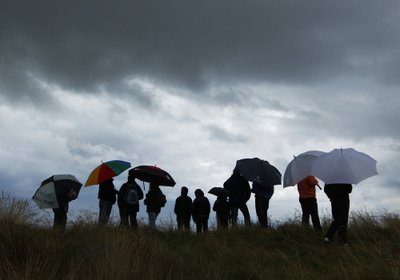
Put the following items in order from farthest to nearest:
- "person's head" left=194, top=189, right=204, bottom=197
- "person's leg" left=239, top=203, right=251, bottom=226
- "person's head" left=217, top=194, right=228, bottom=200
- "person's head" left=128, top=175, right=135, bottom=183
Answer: "person's head" left=217, top=194, right=228, bottom=200 → "person's head" left=194, top=189, right=204, bottom=197 → "person's leg" left=239, top=203, right=251, bottom=226 → "person's head" left=128, top=175, right=135, bottom=183

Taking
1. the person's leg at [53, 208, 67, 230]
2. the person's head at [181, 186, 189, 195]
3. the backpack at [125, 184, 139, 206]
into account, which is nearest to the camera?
the person's leg at [53, 208, 67, 230]

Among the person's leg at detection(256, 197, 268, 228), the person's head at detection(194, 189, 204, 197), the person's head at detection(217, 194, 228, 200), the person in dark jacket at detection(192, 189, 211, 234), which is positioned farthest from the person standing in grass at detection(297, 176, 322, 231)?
the person's head at detection(217, 194, 228, 200)

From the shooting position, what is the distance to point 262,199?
43.9ft

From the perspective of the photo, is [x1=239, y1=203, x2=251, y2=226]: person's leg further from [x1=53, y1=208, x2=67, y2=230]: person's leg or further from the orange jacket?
[x1=53, y1=208, x2=67, y2=230]: person's leg

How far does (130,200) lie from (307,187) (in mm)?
4324

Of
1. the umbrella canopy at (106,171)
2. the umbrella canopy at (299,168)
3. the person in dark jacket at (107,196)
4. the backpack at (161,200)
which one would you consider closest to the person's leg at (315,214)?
the umbrella canopy at (299,168)

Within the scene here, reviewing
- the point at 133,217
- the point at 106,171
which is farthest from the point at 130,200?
the point at 106,171

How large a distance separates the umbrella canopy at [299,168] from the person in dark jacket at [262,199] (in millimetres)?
809

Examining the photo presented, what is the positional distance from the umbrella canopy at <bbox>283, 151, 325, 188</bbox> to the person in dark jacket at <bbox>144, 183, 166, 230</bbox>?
332 centimetres

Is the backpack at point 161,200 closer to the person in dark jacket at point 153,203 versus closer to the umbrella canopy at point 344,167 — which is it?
the person in dark jacket at point 153,203

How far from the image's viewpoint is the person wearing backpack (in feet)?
43.3

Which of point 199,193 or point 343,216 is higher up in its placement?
point 199,193

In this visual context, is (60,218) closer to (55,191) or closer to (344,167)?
(55,191)

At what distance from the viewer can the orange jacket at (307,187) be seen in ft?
40.8
